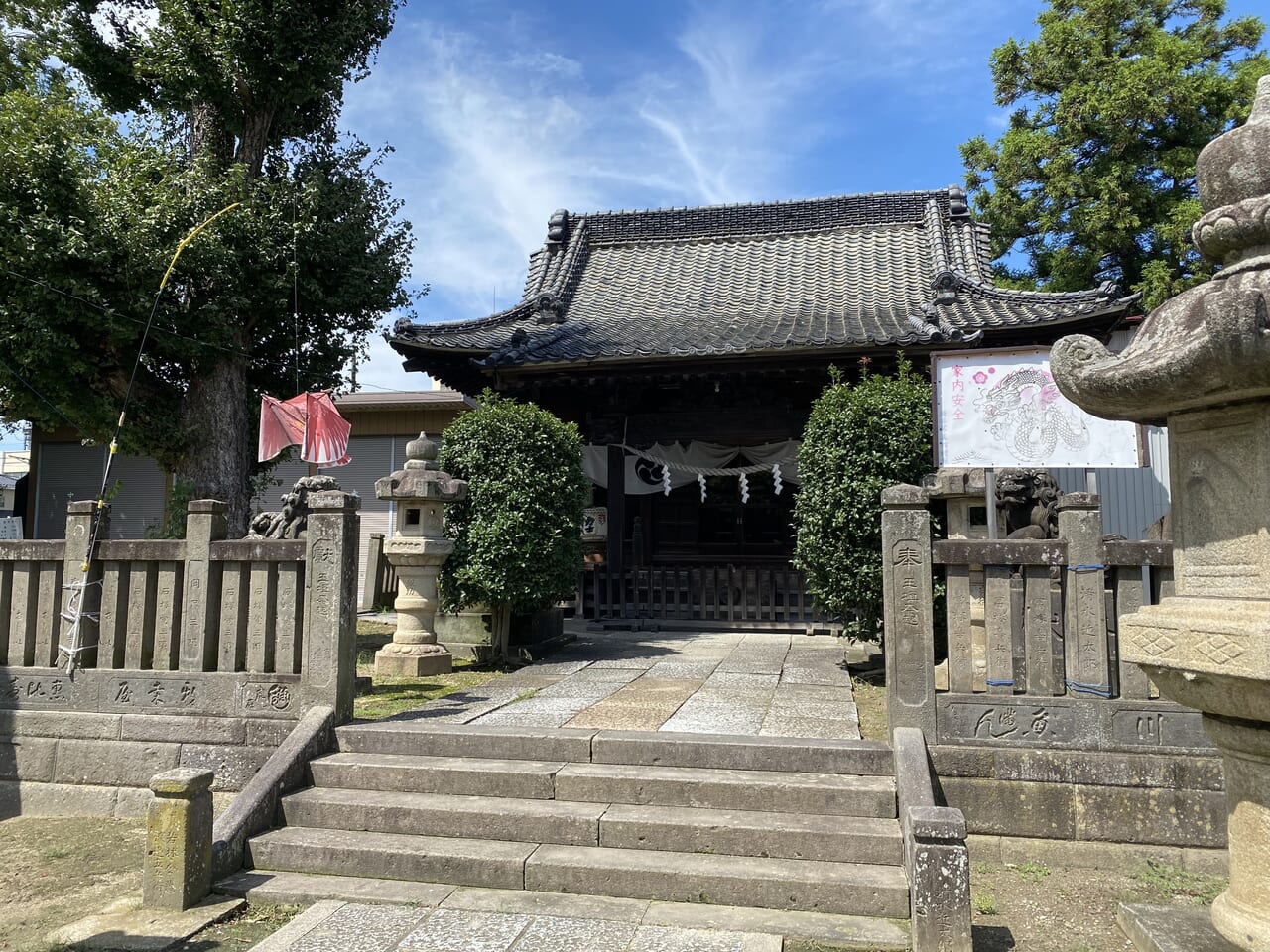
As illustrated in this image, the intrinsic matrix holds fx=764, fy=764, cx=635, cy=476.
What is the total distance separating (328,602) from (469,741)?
4.66 ft

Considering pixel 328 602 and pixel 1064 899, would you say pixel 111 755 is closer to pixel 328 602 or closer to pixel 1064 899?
pixel 328 602

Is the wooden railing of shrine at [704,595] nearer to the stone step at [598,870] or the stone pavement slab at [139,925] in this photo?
the stone step at [598,870]

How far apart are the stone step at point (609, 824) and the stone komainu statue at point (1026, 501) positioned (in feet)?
12.9

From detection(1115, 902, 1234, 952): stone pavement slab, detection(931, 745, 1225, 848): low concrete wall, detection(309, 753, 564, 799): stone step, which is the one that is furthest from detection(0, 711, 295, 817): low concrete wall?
detection(1115, 902, 1234, 952): stone pavement slab

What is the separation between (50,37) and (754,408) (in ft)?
37.1

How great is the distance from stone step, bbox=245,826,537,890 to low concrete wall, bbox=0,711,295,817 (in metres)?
1.11

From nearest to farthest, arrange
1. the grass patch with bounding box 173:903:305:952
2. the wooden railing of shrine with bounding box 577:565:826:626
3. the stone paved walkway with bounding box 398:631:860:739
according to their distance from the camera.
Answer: the grass patch with bounding box 173:903:305:952 < the stone paved walkway with bounding box 398:631:860:739 < the wooden railing of shrine with bounding box 577:565:826:626

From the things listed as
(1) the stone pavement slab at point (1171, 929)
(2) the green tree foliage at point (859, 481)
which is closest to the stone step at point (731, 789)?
(1) the stone pavement slab at point (1171, 929)

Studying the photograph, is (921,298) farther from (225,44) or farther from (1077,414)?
(225,44)

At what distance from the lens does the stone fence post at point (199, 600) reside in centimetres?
581

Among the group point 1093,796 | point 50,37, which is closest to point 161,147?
point 50,37

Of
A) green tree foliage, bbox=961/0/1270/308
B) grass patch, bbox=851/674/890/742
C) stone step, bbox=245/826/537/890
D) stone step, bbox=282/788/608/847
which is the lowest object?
stone step, bbox=245/826/537/890

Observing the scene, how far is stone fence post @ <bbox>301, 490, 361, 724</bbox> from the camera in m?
5.48

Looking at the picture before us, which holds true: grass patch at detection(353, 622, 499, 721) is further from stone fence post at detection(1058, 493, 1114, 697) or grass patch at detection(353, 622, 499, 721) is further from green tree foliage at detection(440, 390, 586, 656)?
stone fence post at detection(1058, 493, 1114, 697)
